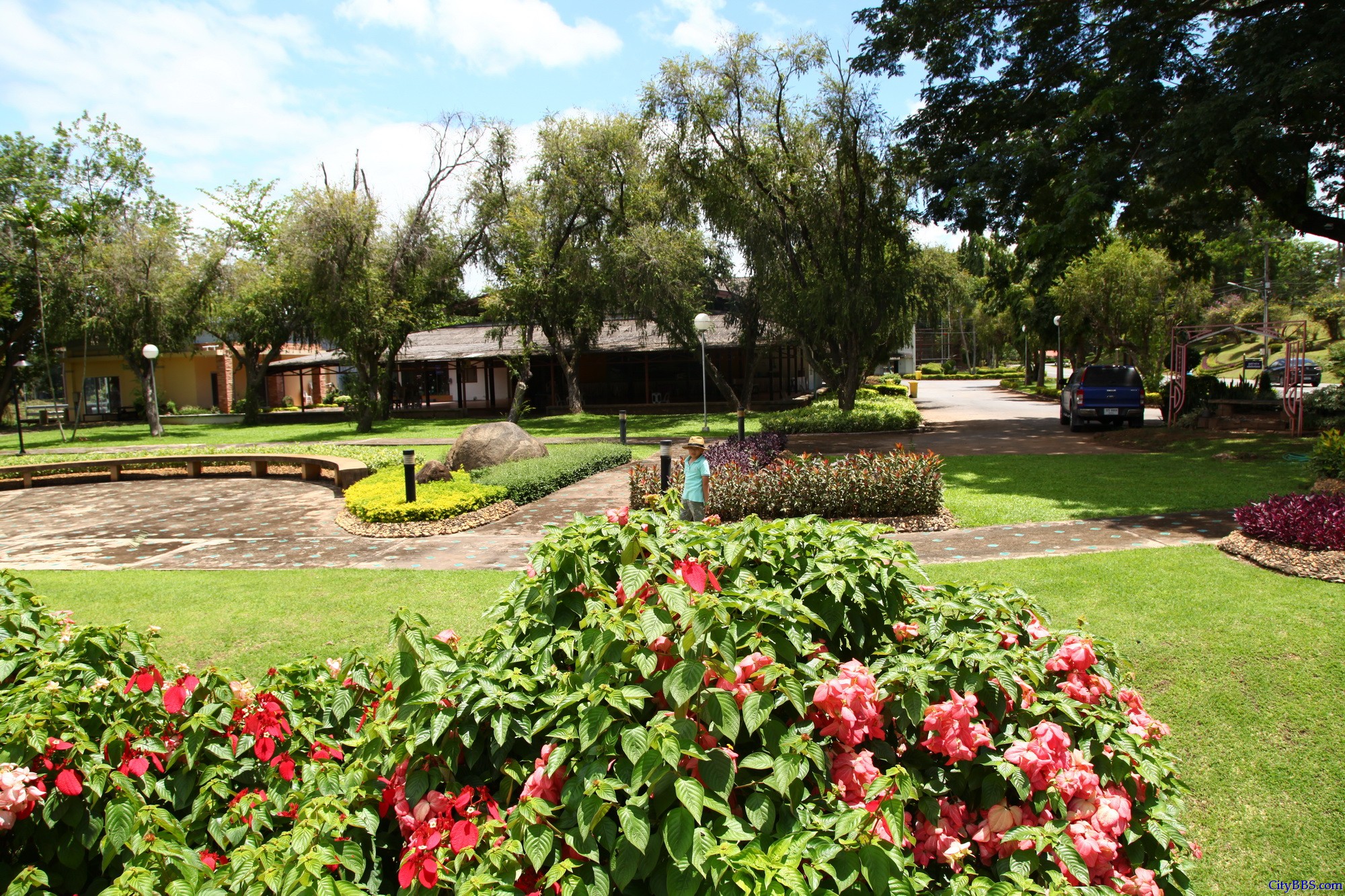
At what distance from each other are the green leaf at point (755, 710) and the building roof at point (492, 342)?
28368 millimetres

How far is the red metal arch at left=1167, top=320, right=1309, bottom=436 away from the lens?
58.0 feet

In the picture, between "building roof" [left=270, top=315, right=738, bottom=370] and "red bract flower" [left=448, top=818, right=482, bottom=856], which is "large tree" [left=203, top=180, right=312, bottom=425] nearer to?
"building roof" [left=270, top=315, right=738, bottom=370]

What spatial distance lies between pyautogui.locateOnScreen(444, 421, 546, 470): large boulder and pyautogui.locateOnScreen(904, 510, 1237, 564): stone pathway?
859 centimetres

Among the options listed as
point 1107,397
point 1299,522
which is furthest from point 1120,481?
point 1107,397

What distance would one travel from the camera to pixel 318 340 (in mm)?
35156

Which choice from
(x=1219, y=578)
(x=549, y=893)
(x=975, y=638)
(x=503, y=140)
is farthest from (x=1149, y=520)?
(x=503, y=140)

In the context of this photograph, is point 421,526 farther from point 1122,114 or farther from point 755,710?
point 1122,114

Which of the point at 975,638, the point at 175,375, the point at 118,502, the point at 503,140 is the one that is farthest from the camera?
the point at 175,375

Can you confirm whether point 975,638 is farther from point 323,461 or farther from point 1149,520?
point 323,461

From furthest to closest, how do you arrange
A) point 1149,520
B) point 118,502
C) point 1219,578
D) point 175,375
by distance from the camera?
point 175,375
point 118,502
point 1149,520
point 1219,578

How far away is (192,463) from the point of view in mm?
18859

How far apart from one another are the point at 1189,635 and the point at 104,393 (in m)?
54.8

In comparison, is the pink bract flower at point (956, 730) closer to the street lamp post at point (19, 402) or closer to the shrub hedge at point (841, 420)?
the shrub hedge at point (841, 420)

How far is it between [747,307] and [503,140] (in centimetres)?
1269
